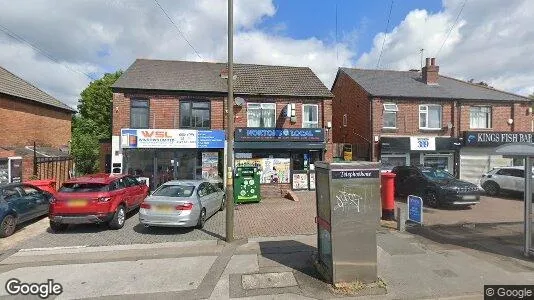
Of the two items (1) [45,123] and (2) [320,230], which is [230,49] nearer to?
(2) [320,230]

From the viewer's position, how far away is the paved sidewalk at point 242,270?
5.21m

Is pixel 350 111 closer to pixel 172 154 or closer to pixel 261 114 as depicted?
pixel 261 114

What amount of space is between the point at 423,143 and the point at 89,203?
1682 centimetres

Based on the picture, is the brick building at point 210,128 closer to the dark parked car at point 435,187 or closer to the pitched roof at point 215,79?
the pitched roof at point 215,79

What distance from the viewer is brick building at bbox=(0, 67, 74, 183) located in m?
15.1

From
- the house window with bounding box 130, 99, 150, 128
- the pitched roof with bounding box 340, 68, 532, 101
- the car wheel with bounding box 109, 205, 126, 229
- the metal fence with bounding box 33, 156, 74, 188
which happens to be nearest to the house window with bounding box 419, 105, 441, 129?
the pitched roof with bounding box 340, 68, 532, 101

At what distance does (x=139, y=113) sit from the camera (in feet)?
53.5

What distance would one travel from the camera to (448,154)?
63.5ft

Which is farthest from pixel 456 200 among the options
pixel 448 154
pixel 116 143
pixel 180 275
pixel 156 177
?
pixel 116 143

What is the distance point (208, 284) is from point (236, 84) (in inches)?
525

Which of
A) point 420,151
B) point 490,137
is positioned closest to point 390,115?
point 420,151

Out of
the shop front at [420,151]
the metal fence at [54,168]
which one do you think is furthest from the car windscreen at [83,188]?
the shop front at [420,151]

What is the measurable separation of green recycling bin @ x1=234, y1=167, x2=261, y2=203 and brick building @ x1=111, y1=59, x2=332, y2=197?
2126mm

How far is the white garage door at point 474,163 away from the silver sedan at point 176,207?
16146mm
